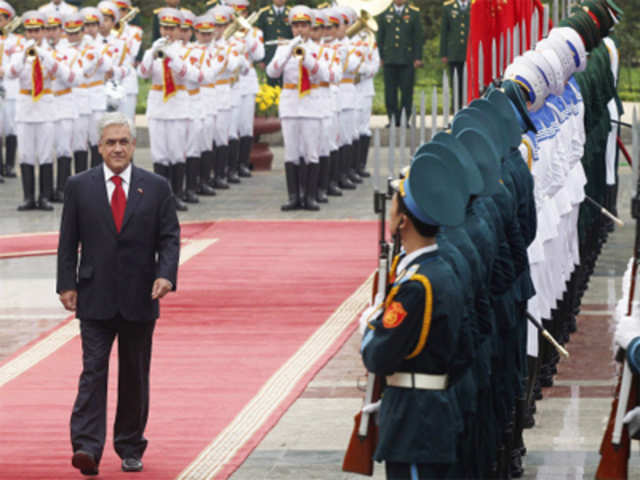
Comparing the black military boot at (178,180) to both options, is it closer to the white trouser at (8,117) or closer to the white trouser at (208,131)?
the white trouser at (208,131)

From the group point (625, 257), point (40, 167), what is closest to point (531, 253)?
point (625, 257)

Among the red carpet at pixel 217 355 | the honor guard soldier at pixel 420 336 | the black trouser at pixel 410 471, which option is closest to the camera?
the honor guard soldier at pixel 420 336

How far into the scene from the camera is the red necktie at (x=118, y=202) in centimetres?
673

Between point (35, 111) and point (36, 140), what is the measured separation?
0.90 feet

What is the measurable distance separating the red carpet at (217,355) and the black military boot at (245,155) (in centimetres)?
425

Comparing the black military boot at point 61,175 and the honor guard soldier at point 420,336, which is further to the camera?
the black military boot at point 61,175

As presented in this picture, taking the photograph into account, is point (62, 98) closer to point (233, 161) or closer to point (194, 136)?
point (194, 136)

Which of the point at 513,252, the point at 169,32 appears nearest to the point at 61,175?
the point at 169,32

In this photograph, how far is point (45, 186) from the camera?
1548 cm

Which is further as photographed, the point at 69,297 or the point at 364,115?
the point at 364,115

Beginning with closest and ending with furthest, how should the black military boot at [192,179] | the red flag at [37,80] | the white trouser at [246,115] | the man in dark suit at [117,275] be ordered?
1. the man in dark suit at [117,275]
2. the red flag at [37,80]
3. the black military boot at [192,179]
4. the white trouser at [246,115]

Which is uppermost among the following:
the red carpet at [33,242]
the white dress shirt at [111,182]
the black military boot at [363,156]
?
the white dress shirt at [111,182]

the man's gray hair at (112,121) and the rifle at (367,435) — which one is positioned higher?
the man's gray hair at (112,121)

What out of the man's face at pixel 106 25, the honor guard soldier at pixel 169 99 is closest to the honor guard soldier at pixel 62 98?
the honor guard soldier at pixel 169 99
